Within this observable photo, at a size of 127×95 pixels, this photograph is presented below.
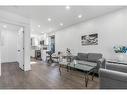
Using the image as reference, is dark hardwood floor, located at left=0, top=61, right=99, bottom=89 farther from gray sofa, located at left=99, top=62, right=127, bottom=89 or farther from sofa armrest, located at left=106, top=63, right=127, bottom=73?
gray sofa, located at left=99, top=62, right=127, bottom=89

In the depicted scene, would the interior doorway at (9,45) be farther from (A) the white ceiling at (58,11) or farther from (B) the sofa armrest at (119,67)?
(B) the sofa armrest at (119,67)

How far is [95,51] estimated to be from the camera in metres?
5.47

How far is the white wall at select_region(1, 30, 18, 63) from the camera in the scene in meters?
8.09

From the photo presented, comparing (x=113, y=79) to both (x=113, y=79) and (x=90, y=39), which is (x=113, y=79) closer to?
(x=113, y=79)

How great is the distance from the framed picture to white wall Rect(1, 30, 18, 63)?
5767 mm

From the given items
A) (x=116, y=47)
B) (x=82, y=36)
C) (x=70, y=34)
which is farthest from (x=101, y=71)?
(x=70, y=34)

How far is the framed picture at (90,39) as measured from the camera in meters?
5.45

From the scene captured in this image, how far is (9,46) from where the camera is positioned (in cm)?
843

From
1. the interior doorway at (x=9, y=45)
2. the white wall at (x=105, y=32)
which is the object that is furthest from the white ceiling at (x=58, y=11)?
the interior doorway at (x=9, y=45)

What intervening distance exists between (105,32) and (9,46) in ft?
23.9

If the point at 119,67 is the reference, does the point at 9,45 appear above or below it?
above

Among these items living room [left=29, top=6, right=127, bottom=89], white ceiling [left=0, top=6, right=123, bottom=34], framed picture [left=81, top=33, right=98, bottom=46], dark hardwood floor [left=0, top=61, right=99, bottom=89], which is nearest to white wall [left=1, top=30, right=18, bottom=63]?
white ceiling [left=0, top=6, right=123, bottom=34]

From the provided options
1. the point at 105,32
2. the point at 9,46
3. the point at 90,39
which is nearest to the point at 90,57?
the point at 90,39
